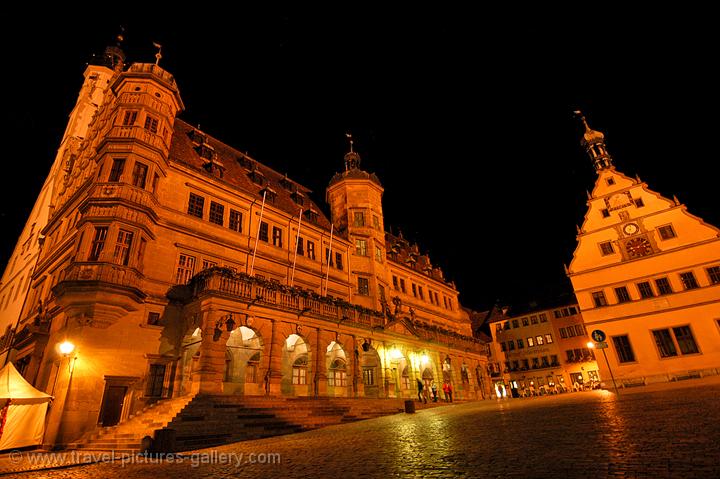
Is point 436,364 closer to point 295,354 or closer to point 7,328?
point 295,354

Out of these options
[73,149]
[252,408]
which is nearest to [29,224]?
[73,149]

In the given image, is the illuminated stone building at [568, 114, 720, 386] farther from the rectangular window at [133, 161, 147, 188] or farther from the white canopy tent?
the white canopy tent

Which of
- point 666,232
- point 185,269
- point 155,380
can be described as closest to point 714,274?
point 666,232

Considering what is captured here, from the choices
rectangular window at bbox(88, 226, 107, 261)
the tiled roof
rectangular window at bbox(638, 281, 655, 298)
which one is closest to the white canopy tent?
rectangular window at bbox(88, 226, 107, 261)

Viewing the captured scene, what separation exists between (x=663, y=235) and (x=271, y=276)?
118 ft

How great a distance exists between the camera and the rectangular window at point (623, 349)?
106ft

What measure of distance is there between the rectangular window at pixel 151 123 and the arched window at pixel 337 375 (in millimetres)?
22256

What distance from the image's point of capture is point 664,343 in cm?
3114

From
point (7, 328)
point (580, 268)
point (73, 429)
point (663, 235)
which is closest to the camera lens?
point (73, 429)

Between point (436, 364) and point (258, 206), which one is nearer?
point (258, 206)

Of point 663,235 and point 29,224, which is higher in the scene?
point 29,224

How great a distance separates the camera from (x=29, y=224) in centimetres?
4016

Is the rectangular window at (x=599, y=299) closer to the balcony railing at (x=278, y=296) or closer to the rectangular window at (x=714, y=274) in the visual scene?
the rectangular window at (x=714, y=274)

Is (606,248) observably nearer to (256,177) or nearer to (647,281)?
(647,281)
